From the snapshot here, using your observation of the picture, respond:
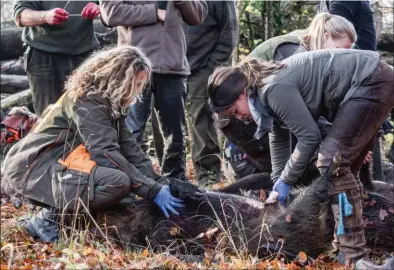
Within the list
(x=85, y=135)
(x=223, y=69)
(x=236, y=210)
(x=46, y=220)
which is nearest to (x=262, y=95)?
(x=223, y=69)

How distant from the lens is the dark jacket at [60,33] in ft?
19.6

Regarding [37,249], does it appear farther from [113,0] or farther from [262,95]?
[113,0]

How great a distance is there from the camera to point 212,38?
6719mm

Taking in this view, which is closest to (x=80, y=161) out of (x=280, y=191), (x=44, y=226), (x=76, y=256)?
(x=44, y=226)

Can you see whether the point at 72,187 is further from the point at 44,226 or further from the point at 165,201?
the point at 165,201

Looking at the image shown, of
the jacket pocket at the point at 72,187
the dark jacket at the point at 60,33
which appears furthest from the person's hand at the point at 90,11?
the jacket pocket at the point at 72,187

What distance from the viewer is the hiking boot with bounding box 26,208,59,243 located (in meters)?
4.44

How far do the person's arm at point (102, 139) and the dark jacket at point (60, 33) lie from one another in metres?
1.79

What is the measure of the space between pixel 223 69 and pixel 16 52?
25.8 ft

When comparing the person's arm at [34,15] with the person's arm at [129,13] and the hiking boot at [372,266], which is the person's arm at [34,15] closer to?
the person's arm at [129,13]

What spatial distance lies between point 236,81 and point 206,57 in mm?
2595

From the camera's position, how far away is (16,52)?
440 inches

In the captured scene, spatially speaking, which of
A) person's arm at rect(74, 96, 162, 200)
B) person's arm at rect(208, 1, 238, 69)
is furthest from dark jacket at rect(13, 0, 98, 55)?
person's arm at rect(74, 96, 162, 200)

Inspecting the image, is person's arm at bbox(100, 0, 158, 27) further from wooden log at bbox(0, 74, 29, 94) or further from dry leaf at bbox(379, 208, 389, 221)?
wooden log at bbox(0, 74, 29, 94)
